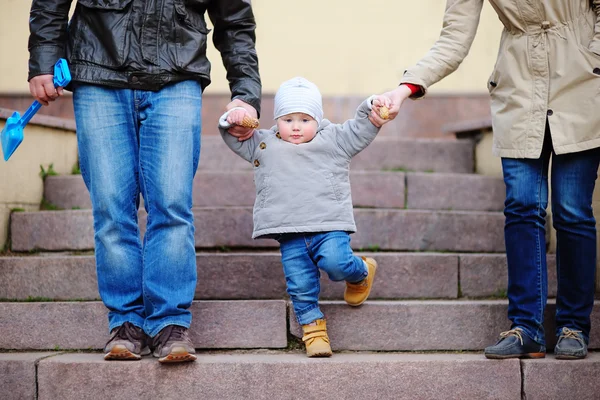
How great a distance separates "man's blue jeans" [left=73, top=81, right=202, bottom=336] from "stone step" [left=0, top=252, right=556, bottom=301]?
0.74 meters

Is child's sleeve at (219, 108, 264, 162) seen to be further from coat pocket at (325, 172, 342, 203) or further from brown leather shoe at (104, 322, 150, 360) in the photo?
brown leather shoe at (104, 322, 150, 360)

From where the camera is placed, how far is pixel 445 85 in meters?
6.32

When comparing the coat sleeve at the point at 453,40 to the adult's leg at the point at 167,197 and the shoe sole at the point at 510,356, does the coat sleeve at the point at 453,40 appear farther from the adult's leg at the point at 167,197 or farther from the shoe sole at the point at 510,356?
the shoe sole at the point at 510,356

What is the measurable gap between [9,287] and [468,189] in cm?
275

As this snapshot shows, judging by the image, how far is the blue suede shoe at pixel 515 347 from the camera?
307 cm

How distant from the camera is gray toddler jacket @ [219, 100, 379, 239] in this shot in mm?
3203

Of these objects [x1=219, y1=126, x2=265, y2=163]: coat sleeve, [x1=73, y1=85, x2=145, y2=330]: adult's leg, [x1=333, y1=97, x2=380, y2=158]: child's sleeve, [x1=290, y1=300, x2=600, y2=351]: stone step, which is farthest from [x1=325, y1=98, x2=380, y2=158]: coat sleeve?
[x1=73, y1=85, x2=145, y2=330]: adult's leg

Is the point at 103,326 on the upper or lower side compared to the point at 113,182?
lower

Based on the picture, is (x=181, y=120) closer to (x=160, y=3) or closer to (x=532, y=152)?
(x=160, y=3)

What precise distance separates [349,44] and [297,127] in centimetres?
328

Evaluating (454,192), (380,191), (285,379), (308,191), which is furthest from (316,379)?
(454,192)

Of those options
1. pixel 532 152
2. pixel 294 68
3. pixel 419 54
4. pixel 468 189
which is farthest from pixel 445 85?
pixel 532 152

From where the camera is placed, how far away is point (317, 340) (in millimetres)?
3219

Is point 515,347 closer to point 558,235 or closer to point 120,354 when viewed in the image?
point 558,235
